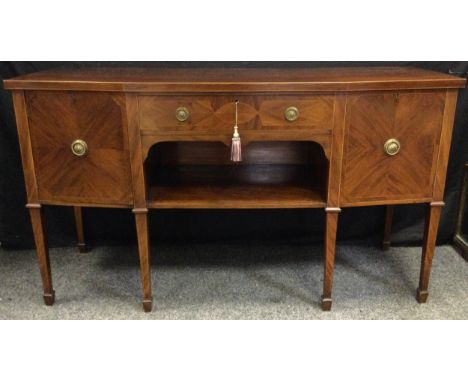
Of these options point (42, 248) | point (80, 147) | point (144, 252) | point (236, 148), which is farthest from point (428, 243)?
point (42, 248)

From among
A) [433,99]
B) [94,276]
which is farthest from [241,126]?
[94,276]

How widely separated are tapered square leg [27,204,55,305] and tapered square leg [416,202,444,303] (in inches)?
60.7

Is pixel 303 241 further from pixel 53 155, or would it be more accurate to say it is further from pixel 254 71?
pixel 53 155

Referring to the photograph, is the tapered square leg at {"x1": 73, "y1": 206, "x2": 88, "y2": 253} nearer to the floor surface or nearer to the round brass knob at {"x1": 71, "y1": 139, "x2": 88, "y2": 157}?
the floor surface

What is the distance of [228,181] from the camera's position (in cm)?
197

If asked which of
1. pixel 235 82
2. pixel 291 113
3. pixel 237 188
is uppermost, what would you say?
pixel 235 82

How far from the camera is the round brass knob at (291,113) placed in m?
1.63

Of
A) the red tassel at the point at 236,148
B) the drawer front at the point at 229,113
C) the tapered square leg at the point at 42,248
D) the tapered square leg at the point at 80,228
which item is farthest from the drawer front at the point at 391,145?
the tapered square leg at the point at 80,228

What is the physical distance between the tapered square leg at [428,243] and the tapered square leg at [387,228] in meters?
0.44

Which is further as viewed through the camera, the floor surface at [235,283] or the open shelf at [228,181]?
the floor surface at [235,283]

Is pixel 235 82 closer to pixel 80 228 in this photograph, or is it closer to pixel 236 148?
pixel 236 148

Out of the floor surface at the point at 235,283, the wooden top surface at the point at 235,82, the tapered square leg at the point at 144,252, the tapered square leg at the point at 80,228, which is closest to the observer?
the wooden top surface at the point at 235,82

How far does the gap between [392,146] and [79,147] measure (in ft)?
3.75

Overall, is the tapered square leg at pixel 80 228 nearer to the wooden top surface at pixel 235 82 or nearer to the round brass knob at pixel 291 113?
the wooden top surface at pixel 235 82
